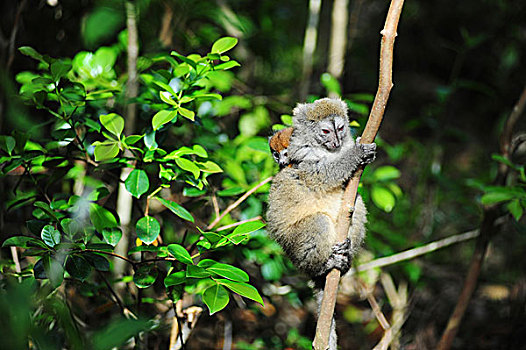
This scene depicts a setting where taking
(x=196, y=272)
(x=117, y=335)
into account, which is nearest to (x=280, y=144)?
(x=196, y=272)

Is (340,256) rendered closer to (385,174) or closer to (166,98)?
(385,174)

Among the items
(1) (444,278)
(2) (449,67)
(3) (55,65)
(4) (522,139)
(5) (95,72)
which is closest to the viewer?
(3) (55,65)

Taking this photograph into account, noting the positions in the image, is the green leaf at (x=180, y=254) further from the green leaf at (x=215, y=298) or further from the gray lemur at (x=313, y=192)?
the gray lemur at (x=313, y=192)

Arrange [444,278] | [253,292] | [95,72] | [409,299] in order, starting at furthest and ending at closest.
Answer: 1. [444,278]
2. [409,299]
3. [95,72]
4. [253,292]

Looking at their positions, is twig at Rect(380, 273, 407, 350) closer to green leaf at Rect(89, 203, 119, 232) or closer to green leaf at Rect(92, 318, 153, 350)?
green leaf at Rect(89, 203, 119, 232)

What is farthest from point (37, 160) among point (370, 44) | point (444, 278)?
point (370, 44)

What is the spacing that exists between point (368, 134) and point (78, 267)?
5.08 feet

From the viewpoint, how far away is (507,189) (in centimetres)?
340

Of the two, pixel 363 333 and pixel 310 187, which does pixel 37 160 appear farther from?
pixel 363 333

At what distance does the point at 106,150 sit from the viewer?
8.68 ft

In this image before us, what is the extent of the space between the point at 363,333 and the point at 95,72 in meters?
3.61

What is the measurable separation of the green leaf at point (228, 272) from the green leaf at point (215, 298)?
63mm

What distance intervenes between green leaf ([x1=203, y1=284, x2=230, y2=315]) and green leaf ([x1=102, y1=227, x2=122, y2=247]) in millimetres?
644

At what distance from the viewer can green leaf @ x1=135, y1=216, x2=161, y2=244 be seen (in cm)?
257
